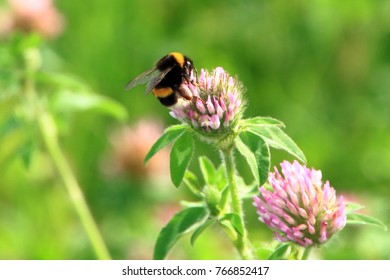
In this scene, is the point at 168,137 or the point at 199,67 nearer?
the point at 168,137

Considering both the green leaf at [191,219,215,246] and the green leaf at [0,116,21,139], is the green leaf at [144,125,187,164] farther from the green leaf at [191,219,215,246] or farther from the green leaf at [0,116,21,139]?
the green leaf at [0,116,21,139]

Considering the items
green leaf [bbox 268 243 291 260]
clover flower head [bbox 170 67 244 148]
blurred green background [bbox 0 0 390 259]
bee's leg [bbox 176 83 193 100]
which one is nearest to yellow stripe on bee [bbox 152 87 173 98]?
bee's leg [bbox 176 83 193 100]

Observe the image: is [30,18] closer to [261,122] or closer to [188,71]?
[188,71]

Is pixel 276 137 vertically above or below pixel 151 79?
below

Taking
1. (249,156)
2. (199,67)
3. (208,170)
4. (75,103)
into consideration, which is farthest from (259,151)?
(199,67)

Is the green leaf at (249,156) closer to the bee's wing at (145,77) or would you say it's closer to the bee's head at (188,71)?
the bee's head at (188,71)
